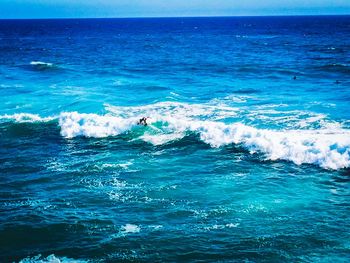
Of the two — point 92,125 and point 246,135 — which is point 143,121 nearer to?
point 92,125

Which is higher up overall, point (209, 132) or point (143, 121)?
point (143, 121)

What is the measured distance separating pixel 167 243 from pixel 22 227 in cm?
575

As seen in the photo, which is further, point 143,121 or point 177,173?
point 143,121

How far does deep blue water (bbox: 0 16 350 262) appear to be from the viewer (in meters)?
15.4

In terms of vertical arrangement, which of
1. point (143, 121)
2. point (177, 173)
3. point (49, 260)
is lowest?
point (49, 260)

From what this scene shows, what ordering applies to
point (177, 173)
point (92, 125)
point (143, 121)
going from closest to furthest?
point (177, 173)
point (143, 121)
point (92, 125)

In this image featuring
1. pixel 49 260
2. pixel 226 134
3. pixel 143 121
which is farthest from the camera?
pixel 143 121

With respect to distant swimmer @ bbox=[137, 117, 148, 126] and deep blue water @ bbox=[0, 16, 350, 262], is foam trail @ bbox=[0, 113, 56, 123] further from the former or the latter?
distant swimmer @ bbox=[137, 117, 148, 126]

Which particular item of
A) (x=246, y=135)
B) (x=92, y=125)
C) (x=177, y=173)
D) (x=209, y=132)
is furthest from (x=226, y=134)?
(x=92, y=125)

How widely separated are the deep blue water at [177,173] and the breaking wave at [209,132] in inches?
3.3

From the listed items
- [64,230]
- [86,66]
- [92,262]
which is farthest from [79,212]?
[86,66]

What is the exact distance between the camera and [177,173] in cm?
2219

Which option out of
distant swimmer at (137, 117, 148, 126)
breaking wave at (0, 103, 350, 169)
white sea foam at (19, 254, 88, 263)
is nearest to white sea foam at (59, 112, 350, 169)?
breaking wave at (0, 103, 350, 169)

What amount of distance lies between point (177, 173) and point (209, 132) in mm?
6850
